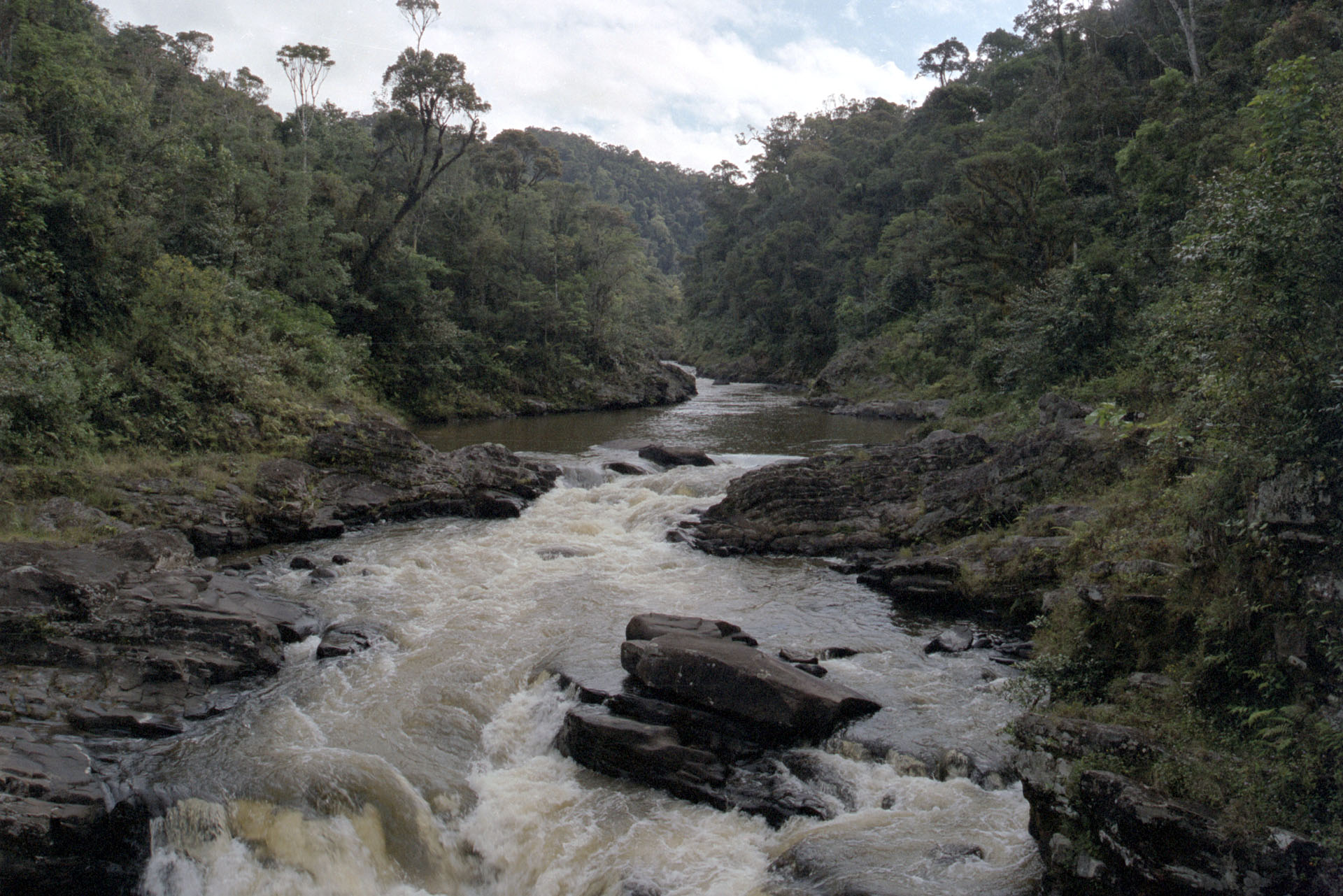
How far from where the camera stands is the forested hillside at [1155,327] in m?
6.25

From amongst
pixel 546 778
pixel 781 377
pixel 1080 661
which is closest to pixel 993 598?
pixel 1080 661

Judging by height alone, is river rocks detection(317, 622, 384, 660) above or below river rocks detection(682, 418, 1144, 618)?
below

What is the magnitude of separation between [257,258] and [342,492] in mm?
11338

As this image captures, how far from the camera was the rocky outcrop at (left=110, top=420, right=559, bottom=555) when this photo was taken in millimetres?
14688

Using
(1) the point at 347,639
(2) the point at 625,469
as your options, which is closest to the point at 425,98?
(2) the point at 625,469

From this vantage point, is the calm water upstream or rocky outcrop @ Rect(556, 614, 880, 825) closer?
the calm water upstream

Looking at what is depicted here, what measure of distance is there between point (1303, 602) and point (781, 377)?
160ft

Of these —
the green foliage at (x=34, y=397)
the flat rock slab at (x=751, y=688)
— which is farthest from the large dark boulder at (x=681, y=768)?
the green foliage at (x=34, y=397)

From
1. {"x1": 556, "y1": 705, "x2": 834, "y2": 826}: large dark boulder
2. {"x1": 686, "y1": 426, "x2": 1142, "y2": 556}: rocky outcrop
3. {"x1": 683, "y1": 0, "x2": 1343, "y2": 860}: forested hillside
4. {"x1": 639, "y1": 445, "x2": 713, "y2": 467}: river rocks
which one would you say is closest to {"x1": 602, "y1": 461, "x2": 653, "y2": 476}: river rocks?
{"x1": 639, "y1": 445, "x2": 713, "y2": 467}: river rocks

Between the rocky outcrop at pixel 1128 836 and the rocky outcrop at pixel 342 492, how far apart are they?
44.7 feet

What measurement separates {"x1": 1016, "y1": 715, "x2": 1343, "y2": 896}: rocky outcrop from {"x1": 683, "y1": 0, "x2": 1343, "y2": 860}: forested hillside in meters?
0.16

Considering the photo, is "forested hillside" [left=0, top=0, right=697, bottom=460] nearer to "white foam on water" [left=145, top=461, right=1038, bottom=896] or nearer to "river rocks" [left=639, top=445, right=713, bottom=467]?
"white foam on water" [left=145, top=461, right=1038, bottom=896]

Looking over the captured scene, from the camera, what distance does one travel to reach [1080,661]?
822cm

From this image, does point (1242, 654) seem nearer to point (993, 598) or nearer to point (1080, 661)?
point (1080, 661)
